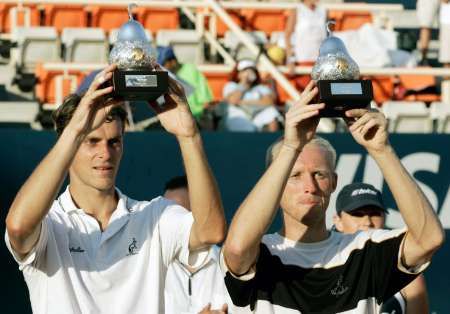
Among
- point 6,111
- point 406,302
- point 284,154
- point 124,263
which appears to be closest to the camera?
point 284,154

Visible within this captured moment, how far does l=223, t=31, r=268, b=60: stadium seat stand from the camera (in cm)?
1198

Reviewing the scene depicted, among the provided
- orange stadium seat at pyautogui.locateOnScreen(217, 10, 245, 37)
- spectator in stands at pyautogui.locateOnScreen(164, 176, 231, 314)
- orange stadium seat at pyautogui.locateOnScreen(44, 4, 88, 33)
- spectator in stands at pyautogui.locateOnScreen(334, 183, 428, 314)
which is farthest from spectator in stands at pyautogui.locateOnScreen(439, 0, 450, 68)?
spectator in stands at pyautogui.locateOnScreen(164, 176, 231, 314)

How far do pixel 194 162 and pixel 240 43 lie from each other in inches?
302

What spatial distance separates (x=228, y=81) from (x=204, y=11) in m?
1.37

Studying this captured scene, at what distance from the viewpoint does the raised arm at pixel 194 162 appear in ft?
14.4

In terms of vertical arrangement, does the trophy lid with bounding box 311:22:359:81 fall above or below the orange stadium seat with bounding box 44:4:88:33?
above

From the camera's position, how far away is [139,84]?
4.17 metres

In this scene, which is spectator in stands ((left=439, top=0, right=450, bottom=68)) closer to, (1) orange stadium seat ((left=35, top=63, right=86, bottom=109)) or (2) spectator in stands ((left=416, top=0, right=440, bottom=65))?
(2) spectator in stands ((left=416, top=0, right=440, bottom=65))

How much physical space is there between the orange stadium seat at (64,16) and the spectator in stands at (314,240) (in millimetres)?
7814

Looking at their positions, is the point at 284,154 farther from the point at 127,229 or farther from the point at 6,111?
the point at 6,111

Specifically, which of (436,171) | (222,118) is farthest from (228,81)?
(436,171)

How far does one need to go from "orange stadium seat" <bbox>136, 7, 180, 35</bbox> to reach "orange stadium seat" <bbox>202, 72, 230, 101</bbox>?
4.89 ft

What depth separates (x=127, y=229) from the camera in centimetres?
463

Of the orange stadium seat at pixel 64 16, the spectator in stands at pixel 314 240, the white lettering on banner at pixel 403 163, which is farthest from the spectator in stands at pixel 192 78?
the spectator in stands at pixel 314 240
